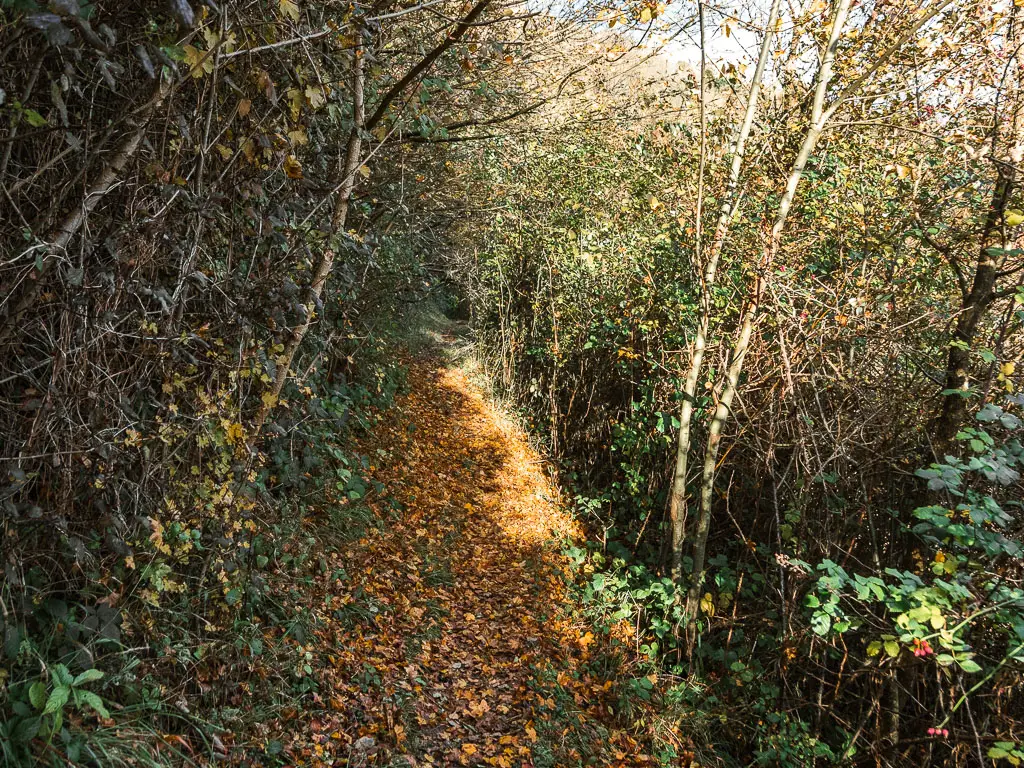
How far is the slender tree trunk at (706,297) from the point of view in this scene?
16.3ft

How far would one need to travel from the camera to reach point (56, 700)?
2.37 meters

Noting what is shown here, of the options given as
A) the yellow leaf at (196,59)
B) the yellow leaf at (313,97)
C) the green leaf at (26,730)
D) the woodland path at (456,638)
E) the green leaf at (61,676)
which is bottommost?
the woodland path at (456,638)

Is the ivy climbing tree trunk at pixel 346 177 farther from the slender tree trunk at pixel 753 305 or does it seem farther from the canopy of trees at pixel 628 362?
the slender tree trunk at pixel 753 305

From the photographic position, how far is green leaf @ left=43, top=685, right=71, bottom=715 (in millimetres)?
2342

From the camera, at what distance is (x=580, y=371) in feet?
28.7

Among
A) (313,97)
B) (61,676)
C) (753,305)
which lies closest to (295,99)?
(313,97)

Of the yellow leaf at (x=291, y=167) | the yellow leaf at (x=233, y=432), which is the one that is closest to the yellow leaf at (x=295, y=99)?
the yellow leaf at (x=291, y=167)

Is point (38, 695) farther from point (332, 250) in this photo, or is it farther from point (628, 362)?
point (628, 362)

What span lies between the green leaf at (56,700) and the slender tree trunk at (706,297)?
14.9 feet

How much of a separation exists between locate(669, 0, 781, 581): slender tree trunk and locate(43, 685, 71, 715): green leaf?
4.54 m

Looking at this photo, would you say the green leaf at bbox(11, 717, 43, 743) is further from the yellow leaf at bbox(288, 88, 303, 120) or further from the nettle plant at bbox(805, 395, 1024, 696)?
the nettle plant at bbox(805, 395, 1024, 696)

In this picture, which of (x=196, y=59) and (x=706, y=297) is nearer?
(x=196, y=59)

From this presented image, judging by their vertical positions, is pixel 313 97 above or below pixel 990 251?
above

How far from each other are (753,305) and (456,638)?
3738mm
